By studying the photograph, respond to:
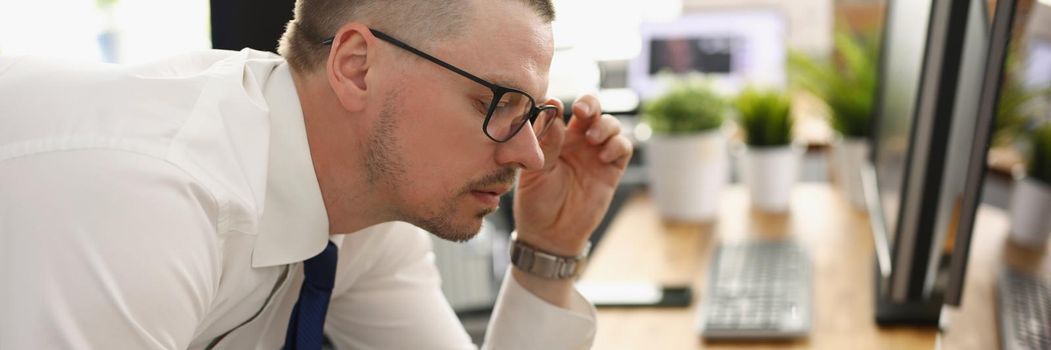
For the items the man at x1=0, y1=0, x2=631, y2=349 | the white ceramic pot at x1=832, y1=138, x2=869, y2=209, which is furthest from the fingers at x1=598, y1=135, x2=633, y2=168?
the white ceramic pot at x1=832, y1=138, x2=869, y2=209

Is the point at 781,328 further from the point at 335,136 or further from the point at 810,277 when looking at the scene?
the point at 335,136

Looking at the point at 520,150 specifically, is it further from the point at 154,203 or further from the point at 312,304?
the point at 154,203

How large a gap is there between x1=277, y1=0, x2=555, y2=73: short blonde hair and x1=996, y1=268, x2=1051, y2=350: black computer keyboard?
0.73 meters

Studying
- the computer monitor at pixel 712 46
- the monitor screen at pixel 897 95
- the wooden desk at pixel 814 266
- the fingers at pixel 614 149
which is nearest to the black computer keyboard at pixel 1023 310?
the wooden desk at pixel 814 266

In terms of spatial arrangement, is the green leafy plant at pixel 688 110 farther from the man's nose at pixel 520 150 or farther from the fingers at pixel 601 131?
the man's nose at pixel 520 150

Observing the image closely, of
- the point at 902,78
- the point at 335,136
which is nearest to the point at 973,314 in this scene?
the point at 902,78

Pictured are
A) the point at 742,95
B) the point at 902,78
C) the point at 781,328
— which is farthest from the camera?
the point at 742,95

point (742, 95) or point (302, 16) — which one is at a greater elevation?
point (302, 16)

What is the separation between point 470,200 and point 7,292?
1.44 ft

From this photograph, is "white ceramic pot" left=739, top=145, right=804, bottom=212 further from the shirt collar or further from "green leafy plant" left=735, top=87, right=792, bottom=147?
the shirt collar

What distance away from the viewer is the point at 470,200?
1.05 meters

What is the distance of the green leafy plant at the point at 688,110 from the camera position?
202cm

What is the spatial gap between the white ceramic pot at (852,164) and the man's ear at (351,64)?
1.47 metres

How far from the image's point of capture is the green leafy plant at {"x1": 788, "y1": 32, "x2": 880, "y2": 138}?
2225mm
